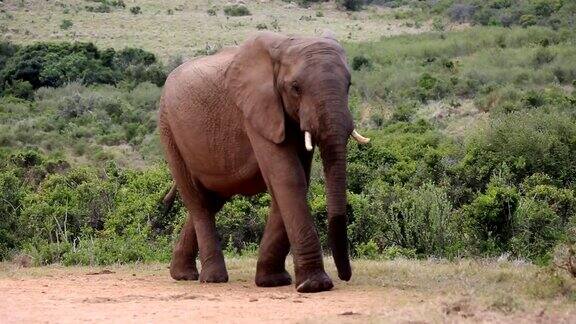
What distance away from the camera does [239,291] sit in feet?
29.8

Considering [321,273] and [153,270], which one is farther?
[153,270]

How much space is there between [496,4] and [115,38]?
2256 centimetres

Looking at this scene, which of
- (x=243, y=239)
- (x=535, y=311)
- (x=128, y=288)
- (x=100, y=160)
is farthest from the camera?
(x=100, y=160)

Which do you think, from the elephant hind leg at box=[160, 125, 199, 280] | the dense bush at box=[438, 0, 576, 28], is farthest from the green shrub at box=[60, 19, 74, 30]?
the elephant hind leg at box=[160, 125, 199, 280]

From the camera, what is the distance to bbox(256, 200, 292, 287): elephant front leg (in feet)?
30.3

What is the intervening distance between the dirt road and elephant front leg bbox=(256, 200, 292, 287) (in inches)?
6.3

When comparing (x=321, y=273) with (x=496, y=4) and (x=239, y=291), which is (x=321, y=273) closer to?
(x=239, y=291)

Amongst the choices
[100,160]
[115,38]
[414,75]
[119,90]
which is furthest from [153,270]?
[115,38]

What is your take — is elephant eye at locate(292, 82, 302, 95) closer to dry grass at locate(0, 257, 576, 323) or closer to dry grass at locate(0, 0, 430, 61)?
dry grass at locate(0, 257, 576, 323)

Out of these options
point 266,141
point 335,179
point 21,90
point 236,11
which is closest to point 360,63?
point 21,90

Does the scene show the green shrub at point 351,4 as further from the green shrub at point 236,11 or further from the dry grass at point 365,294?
the dry grass at point 365,294

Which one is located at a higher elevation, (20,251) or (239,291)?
(239,291)

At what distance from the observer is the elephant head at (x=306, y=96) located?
323 inches

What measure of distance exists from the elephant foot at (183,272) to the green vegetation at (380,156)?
8.06 ft
